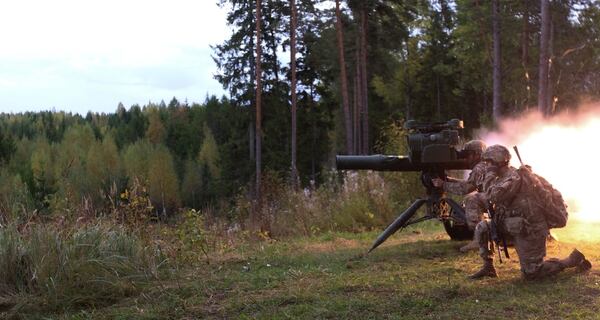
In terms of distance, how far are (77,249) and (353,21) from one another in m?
31.7

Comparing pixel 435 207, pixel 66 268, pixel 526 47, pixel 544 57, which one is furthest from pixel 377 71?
pixel 66 268

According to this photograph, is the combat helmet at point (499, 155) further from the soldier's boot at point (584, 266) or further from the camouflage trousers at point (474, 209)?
the soldier's boot at point (584, 266)

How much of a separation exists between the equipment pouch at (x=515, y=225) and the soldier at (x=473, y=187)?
408 millimetres

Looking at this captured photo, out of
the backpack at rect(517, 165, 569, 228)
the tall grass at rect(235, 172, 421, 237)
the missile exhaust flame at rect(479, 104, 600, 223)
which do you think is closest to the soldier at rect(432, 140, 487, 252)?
the backpack at rect(517, 165, 569, 228)

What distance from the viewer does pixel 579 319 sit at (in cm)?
442

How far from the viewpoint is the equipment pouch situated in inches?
216

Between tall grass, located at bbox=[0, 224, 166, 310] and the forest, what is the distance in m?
0.07

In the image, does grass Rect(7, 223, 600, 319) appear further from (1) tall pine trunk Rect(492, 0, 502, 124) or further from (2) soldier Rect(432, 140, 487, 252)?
(1) tall pine trunk Rect(492, 0, 502, 124)

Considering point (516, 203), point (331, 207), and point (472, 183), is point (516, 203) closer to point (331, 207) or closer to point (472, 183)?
point (472, 183)

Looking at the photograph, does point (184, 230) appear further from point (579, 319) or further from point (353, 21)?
point (353, 21)

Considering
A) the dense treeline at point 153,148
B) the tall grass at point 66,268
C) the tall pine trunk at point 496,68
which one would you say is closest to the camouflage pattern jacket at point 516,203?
the tall grass at point 66,268

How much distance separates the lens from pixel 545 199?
18.2ft

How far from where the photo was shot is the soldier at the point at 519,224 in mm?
5504

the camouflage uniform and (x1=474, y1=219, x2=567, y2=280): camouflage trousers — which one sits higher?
the camouflage uniform
